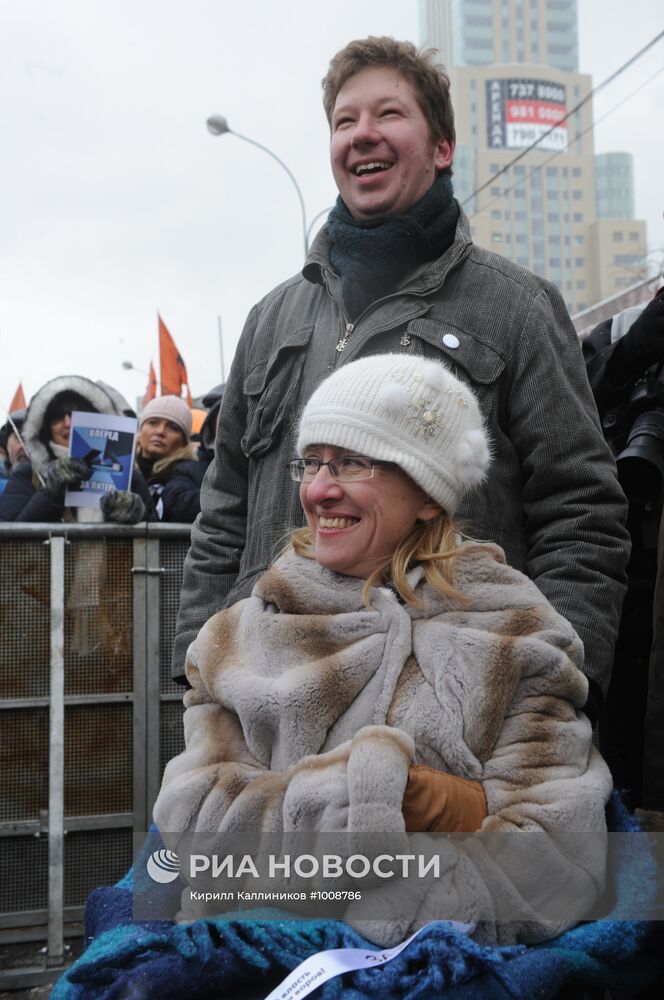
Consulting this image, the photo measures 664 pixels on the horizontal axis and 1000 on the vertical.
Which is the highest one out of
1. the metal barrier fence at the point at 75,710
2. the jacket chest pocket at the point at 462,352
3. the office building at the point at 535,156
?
the office building at the point at 535,156

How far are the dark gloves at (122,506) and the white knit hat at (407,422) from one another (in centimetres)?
244

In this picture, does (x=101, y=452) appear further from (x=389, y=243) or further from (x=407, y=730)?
(x=407, y=730)

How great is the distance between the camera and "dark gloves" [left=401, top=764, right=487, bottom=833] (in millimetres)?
1721

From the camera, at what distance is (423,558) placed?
2002 millimetres

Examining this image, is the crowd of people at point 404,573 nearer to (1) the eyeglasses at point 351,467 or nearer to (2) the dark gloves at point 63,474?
(1) the eyeglasses at point 351,467

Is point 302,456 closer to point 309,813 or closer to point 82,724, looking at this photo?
point 309,813

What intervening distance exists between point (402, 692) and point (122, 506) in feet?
9.17

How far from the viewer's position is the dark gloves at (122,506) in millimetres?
4438

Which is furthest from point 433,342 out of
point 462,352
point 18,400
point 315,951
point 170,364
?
point 18,400

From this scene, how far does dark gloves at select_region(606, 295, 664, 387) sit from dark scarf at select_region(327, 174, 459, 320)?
879mm

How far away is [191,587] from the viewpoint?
2666 mm

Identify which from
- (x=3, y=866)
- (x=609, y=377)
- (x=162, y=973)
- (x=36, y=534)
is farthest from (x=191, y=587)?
(x=3, y=866)

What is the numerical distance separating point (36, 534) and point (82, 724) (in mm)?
801

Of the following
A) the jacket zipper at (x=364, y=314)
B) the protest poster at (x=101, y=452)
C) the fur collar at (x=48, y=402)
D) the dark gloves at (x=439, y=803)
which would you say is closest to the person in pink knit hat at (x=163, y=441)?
the fur collar at (x=48, y=402)
